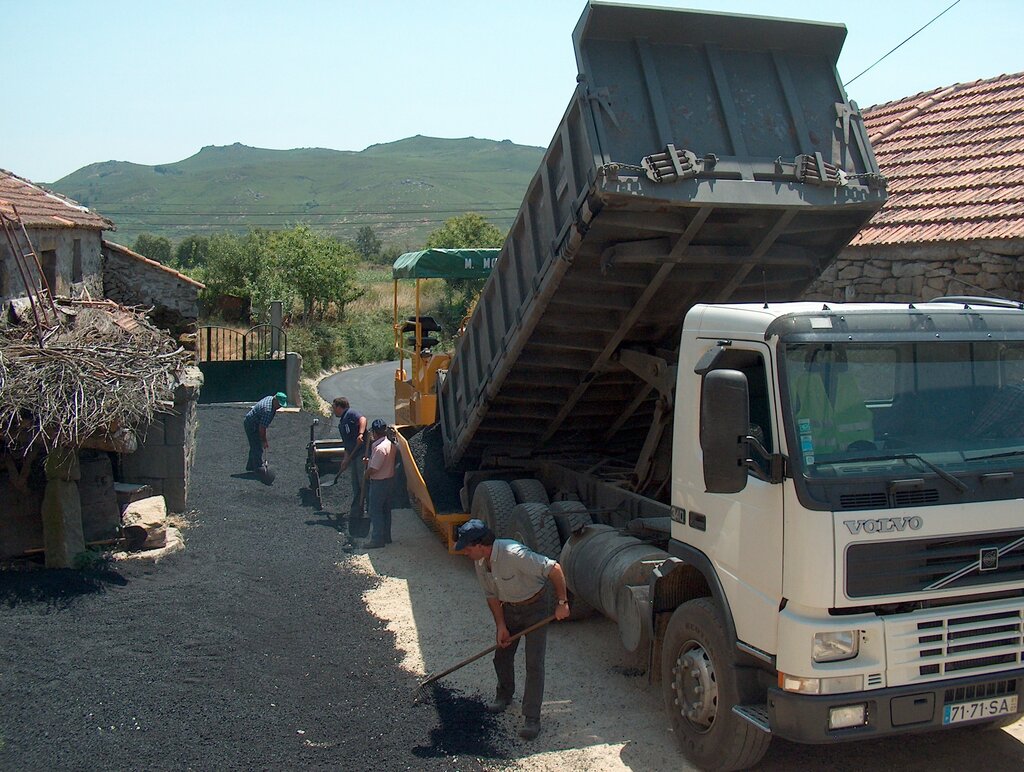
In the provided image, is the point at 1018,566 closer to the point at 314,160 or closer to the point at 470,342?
the point at 470,342

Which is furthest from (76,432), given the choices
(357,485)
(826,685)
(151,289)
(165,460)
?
(151,289)

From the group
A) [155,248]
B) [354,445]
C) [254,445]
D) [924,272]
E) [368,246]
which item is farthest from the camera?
[368,246]

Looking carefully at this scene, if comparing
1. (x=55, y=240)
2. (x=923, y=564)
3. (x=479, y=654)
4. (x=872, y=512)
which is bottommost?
(x=479, y=654)

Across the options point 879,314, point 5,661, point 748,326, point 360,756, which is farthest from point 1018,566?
point 5,661

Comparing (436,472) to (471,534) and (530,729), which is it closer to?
(471,534)

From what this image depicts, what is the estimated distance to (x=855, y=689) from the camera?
4.37m

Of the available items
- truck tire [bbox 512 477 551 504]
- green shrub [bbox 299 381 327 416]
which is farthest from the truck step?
green shrub [bbox 299 381 327 416]

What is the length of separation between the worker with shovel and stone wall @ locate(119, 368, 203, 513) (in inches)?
229

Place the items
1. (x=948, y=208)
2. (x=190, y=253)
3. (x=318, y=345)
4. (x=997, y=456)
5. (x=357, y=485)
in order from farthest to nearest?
(x=190, y=253) < (x=318, y=345) < (x=357, y=485) < (x=948, y=208) < (x=997, y=456)

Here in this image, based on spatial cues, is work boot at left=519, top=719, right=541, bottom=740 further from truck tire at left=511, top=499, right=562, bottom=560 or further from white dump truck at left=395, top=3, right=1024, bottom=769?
truck tire at left=511, top=499, right=562, bottom=560

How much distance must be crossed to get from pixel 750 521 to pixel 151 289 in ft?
47.8

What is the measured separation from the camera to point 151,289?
1697 centimetres

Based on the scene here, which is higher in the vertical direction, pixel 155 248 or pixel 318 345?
pixel 155 248

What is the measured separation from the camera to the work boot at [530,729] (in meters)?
5.68
